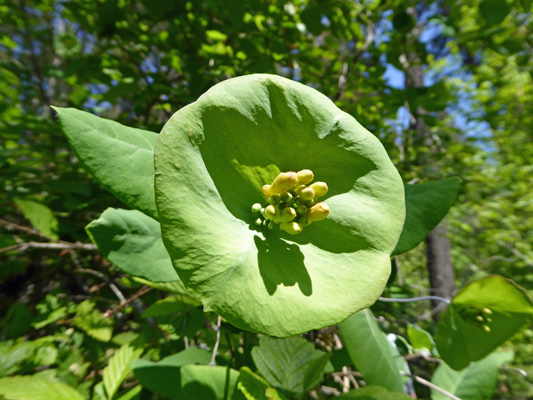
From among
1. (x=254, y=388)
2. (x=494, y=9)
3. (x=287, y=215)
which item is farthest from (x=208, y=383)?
(x=494, y=9)

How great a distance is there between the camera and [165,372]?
868mm

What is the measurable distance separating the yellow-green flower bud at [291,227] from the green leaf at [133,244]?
301 millimetres

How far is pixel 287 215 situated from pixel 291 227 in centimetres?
2

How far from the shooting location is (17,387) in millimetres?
922

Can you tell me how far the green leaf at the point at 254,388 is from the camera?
2.04ft

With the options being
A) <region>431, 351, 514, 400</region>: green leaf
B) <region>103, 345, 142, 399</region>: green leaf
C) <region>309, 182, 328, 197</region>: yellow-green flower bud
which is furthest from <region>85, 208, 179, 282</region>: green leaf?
<region>431, 351, 514, 400</region>: green leaf

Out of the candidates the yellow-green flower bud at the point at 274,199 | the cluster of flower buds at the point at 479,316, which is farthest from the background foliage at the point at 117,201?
the yellow-green flower bud at the point at 274,199

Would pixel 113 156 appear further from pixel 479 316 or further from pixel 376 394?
pixel 479 316

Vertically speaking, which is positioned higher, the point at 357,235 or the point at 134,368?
the point at 357,235

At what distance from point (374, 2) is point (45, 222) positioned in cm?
211

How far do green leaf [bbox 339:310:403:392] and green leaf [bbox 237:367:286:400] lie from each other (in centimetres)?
21

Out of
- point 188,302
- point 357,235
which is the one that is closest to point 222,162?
point 357,235

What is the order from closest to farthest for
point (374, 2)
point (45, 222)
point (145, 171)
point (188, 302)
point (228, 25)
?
point (145, 171) < point (188, 302) < point (45, 222) < point (228, 25) < point (374, 2)

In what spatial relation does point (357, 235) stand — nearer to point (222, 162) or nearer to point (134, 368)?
point (222, 162)
